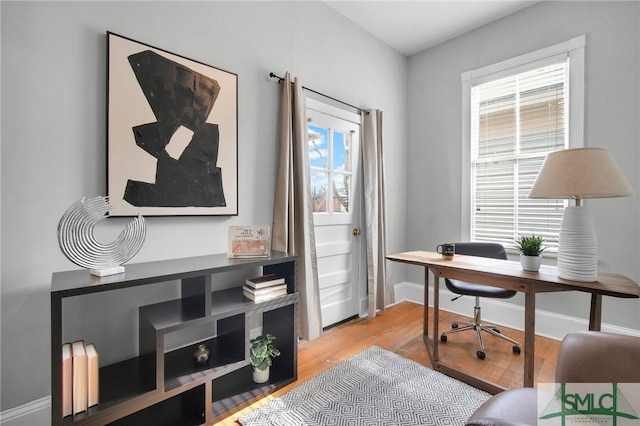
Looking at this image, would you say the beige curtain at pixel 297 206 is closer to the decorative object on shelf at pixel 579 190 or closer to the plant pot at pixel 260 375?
the plant pot at pixel 260 375

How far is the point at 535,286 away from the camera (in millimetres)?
1684

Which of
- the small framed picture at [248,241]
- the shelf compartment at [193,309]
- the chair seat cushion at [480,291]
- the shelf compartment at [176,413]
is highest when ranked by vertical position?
the small framed picture at [248,241]

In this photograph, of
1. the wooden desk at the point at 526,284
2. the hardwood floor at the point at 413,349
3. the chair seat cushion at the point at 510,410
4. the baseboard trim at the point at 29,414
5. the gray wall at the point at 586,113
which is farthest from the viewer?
the gray wall at the point at 586,113

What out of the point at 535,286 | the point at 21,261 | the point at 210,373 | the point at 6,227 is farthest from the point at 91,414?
the point at 535,286

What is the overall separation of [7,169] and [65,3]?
35.0 inches

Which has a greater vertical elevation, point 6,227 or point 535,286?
point 6,227

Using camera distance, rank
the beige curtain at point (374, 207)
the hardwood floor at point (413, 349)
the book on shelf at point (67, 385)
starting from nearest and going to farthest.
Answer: the book on shelf at point (67, 385)
the hardwood floor at point (413, 349)
the beige curtain at point (374, 207)

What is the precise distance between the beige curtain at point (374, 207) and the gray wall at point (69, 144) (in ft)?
4.19

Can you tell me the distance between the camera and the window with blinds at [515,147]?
2.69 m

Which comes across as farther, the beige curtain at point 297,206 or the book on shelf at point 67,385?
the beige curtain at point 297,206

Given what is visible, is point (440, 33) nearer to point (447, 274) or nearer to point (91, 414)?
point (447, 274)

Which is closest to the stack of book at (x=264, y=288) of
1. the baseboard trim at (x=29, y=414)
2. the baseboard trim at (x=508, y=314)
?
the baseboard trim at (x=29, y=414)

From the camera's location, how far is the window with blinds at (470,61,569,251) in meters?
2.69

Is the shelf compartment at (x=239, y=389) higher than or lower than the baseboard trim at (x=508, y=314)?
lower
